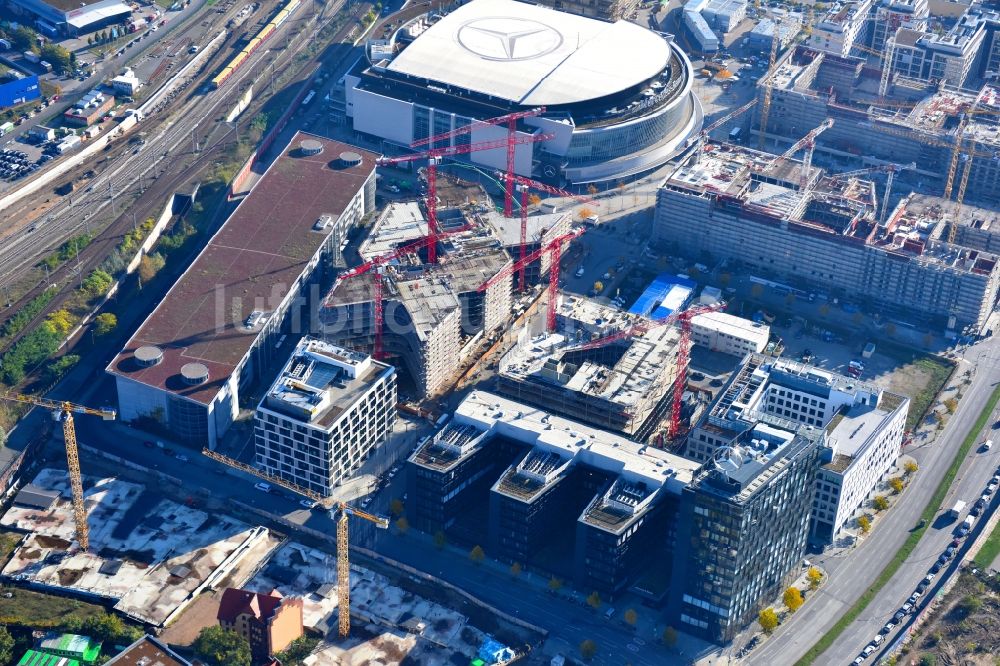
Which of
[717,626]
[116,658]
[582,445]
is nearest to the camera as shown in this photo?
[116,658]

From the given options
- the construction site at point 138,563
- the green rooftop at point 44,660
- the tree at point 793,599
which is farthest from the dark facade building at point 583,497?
the green rooftop at point 44,660

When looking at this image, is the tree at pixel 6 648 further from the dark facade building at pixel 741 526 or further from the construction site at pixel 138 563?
the dark facade building at pixel 741 526

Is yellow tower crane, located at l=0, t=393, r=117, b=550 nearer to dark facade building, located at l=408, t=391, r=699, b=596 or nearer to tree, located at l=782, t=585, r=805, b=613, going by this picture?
dark facade building, located at l=408, t=391, r=699, b=596

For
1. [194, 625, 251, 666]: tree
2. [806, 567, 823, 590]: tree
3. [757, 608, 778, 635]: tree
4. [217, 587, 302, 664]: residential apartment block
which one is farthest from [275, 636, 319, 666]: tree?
[806, 567, 823, 590]: tree

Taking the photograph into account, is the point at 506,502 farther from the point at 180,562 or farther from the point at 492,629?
the point at 180,562

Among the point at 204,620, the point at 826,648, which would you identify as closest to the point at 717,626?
the point at 826,648

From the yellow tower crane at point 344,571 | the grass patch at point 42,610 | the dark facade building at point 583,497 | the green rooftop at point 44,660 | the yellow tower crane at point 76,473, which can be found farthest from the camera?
the dark facade building at point 583,497

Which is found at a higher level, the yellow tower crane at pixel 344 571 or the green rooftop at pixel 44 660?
the yellow tower crane at pixel 344 571
